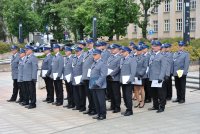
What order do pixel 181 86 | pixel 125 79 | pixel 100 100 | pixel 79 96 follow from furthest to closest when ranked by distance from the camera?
1. pixel 181 86
2. pixel 79 96
3. pixel 125 79
4. pixel 100 100

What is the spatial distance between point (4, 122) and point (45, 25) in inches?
1426

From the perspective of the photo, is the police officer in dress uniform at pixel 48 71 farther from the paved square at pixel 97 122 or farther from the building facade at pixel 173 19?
the building facade at pixel 173 19

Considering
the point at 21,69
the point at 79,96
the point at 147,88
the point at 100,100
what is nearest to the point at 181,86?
the point at 147,88

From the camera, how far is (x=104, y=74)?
1014cm

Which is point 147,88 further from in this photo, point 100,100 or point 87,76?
point 100,100

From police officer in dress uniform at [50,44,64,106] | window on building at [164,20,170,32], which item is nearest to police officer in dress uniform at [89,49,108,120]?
police officer in dress uniform at [50,44,64,106]

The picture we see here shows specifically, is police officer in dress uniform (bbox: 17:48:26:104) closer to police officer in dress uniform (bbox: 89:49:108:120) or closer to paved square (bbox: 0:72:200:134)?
paved square (bbox: 0:72:200:134)

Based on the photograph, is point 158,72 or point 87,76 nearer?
point 87,76

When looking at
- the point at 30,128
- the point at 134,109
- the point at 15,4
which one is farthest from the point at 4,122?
the point at 15,4

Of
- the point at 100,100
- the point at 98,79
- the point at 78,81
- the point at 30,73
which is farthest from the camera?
the point at 30,73

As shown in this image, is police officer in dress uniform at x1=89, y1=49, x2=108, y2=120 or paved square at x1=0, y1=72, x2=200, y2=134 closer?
paved square at x1=0, y1=72, x2=200, y2=134

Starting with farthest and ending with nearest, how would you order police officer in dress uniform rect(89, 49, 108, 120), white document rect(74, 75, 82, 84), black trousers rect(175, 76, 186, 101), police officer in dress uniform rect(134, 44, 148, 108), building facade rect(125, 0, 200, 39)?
1. building facade rect(125, 0, 200, 39)
2. black trousers rect(175, 76, 186, 101)
3. police officer in dress uniform rect(134, 44, 148, 108)
4. white document rect(74, 75, 82, 84)
5. police officer in dress uniform rect(89, 49, 108, 120)

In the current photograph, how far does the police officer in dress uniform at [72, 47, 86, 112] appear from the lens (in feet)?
37.7

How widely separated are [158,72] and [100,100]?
1961mm
